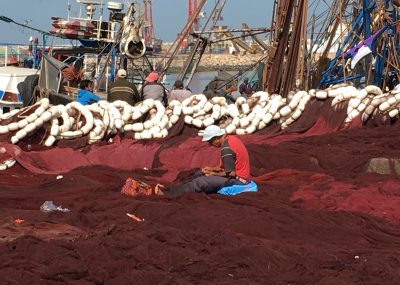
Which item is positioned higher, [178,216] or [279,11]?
[279,11]

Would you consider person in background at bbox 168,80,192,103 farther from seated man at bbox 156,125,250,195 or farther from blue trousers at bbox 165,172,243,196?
blue trousers at bbox 165,172,243,196

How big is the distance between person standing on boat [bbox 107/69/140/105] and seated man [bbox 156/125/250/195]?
5.42 metres

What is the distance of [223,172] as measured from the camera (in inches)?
337

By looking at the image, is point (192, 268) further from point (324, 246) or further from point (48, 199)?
point (48, 199)

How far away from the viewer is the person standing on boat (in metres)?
13.9

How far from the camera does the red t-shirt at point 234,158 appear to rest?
8383 mm

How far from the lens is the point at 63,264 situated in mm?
5230

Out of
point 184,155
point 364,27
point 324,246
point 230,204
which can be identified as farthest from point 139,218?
point 364,27

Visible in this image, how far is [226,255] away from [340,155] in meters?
5.25

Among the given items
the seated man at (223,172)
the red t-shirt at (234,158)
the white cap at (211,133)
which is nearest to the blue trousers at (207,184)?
the seated man at (223,172)

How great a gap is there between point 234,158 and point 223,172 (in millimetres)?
210

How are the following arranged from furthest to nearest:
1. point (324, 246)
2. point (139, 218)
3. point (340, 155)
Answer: point (340, 155) → point (139, 218) → point (324, 246)

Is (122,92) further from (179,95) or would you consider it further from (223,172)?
(223,172)

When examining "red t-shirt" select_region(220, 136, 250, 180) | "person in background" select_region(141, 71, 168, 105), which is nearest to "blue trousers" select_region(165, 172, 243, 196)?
"red t-shirt" select_region(220, 136, 250, 180)
